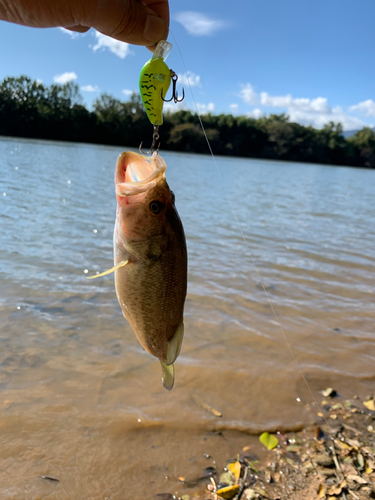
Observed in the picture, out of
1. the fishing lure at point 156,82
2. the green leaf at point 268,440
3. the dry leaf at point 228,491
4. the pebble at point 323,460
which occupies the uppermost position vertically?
the fishing lure at point 156,82

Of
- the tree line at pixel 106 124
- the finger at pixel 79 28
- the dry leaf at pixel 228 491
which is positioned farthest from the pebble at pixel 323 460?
the tree line at pixel 106 124

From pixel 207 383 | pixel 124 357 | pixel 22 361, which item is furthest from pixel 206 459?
pixel 22 361

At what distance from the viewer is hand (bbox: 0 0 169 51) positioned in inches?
75.4

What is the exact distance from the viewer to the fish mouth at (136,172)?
196 centimetres

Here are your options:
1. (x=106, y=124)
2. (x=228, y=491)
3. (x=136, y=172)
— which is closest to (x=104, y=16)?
(x=136, y=172)

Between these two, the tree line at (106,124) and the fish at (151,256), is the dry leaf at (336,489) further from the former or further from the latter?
the tree line at (106,124)

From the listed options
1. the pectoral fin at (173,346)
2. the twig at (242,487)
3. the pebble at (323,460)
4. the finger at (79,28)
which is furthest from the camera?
the pebble at (323,460)

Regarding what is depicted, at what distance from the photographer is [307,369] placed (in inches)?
189

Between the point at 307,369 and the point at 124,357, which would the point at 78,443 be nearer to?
the point at 124,357

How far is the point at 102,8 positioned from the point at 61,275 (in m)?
5.55

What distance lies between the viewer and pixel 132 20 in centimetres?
206

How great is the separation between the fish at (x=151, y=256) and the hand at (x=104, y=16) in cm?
69

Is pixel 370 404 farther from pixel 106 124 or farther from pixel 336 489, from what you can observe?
pixel 106 124

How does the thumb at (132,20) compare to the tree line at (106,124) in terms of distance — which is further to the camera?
the tree line at (106,124)
